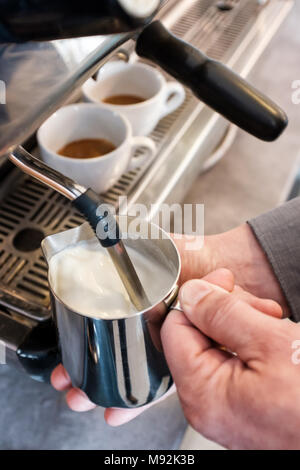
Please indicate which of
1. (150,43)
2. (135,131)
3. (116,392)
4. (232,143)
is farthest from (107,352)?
(232,143)

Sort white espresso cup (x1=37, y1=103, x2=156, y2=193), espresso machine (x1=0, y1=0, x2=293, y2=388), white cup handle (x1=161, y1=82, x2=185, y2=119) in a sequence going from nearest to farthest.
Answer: espresso machine (x1=0, y1=0, x2=293, y2=388) → white espresso cup (x1=37, y1=103, x2=156, y2=193) → white cup handle (x1=161, y1=82, x2=185, y2=119)

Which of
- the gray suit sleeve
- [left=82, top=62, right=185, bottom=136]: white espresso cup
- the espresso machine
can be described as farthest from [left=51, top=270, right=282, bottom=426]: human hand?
[left=82, top=62, right=185, bottom=136]: white espresso cup

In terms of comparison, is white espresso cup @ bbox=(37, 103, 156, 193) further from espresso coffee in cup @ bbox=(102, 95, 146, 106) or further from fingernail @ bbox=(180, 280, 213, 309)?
fingernail @ bbox=(180, 280, 213, 309)

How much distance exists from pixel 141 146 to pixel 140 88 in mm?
121

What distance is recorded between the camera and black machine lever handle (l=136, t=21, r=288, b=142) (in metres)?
0.31

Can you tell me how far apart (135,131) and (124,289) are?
0.26 metres

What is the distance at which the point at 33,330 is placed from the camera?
353 mm

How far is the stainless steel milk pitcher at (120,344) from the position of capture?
0.28m

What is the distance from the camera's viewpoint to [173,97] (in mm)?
577

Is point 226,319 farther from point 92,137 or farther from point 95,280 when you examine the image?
point 92,137

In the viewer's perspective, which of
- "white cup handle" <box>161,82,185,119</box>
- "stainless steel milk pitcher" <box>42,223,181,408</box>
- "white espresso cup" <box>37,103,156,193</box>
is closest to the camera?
"stainless steel milk pitcher" <box>42,223,181,408</box>

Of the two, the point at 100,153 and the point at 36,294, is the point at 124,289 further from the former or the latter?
the point at 100,153

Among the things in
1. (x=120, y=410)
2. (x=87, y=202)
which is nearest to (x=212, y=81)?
(x=87, y=202)

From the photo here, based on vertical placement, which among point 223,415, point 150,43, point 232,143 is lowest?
point 232,143
